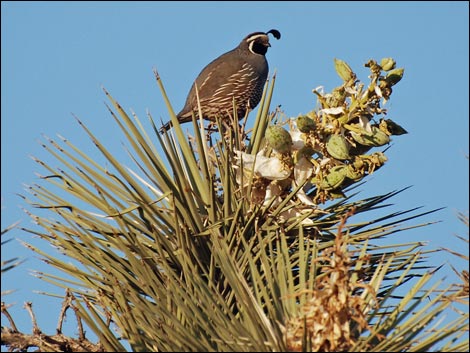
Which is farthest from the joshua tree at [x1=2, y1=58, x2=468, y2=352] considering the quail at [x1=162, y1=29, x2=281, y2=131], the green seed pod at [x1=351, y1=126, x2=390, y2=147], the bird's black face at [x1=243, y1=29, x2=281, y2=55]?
the bird's black face at [x1=243, y1=29, x2=281, y2=55]

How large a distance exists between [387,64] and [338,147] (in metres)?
0.48

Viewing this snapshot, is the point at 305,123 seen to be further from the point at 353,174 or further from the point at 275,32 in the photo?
the point at 275,32

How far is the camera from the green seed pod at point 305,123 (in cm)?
380

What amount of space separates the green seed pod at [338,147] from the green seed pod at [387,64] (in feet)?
1.29

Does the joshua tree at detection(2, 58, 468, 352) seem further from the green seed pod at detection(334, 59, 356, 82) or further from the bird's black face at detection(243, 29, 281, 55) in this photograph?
the bird's black face at detection(243, 29, 281, 55)

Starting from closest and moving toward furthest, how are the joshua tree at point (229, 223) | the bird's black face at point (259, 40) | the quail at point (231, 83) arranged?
1. the joshua tree at point (229, 223)
2. the quail at point (231, 83)
3. the bird's black face at point (259, 40)

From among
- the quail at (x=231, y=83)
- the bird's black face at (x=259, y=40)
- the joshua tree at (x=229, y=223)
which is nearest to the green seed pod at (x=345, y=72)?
the joshua tree at (x=229, y=223)

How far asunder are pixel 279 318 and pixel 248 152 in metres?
1.75

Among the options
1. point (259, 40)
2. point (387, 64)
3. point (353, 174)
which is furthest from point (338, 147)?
point (259, 40)

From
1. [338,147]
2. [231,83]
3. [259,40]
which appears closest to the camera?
[338,147]

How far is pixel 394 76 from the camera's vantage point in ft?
12.7

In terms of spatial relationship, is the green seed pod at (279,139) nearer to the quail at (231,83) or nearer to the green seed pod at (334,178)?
the green seed pod at (334,178)

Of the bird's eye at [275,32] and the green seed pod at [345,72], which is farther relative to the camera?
the bird's eye at [275,32]

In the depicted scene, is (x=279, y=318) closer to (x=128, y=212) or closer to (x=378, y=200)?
(x=128, y=212)
